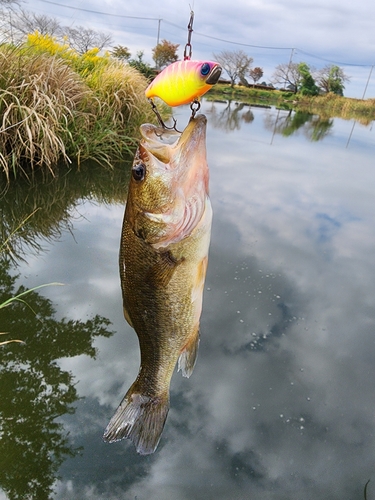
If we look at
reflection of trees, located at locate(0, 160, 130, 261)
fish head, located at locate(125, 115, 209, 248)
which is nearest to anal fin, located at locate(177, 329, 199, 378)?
fish head, located at locate(125, 115, 209, 248)

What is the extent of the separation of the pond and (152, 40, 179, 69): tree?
2986 cm

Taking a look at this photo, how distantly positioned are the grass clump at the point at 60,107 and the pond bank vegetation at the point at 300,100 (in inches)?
1335

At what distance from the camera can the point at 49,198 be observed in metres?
5.90

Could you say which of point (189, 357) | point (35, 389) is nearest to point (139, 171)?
point (189, 357)

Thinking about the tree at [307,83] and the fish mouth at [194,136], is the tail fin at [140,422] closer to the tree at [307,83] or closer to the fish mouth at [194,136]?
the fish mouth at [194,136]

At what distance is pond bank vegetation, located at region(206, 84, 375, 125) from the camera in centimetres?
4250

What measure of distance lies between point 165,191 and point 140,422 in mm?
997

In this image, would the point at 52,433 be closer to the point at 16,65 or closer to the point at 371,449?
the point at 371,449

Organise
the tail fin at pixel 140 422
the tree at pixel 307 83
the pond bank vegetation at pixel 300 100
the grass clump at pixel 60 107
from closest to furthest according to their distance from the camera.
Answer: the tail fin at pixel 140 422
the grass clump at pixel 60 107
the pond bank vegetation at pixel 300 100
the tree at pixel 307 83

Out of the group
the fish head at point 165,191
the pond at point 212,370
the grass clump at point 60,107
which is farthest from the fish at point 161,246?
the grass clump at point 60,107

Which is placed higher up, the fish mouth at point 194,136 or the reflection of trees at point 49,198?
the fish mouth at point 194,136

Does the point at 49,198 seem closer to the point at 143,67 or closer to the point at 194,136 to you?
the point at 194,136

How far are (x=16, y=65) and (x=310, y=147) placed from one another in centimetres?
1152

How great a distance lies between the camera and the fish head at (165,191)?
1.46 meters
